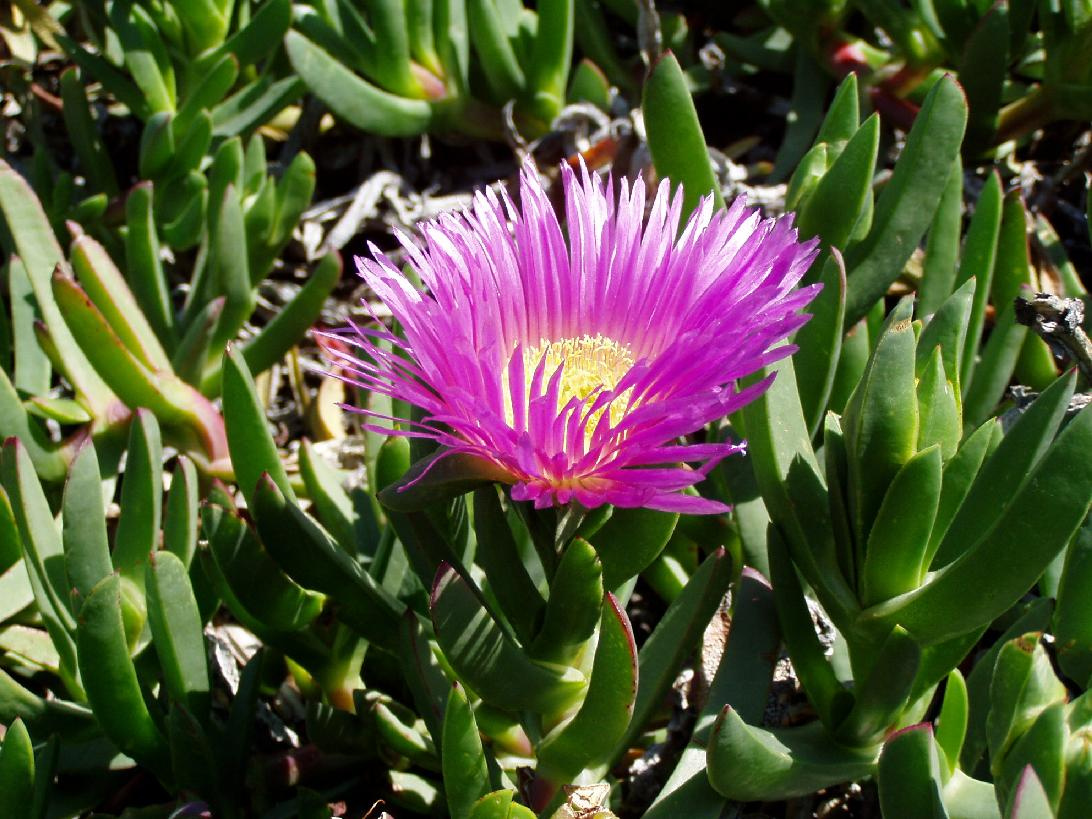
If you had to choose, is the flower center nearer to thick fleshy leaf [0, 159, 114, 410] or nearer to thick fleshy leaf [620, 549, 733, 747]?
thick fleshy leaf [620, 549, 733, 747]

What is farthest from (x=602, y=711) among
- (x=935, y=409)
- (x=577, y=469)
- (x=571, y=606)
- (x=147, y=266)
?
(x=147, y=266)

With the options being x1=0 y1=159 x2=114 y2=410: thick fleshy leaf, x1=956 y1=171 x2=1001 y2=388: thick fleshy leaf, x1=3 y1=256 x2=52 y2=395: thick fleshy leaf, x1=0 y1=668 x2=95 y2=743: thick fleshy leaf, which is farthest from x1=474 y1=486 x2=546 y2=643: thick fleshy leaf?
x1=3 y1=256 x2=52 y2=395: thick fleshy leaf

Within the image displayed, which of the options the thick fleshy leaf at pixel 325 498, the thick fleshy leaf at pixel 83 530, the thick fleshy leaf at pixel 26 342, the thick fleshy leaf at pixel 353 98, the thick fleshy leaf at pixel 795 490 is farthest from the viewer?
the thick fleshy leaf at pixel 353 98

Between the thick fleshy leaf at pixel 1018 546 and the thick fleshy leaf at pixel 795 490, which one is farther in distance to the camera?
the thick fleshy leaf at pixel 795 490

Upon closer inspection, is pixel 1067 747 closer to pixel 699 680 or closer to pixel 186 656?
pixel 699 680

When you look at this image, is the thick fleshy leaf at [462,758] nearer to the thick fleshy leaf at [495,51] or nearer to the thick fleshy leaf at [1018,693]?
the thick fleshy leaf at [1018,693]

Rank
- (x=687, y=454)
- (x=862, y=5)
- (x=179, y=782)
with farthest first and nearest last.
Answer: (x=862, y=5) < (x=179, y=782) < (x=687, y=454)

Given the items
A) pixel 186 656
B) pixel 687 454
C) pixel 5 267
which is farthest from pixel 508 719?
pixel 5 267

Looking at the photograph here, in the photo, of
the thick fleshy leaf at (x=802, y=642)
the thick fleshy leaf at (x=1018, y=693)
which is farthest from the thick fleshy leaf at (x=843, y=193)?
the thick fleshy leaf at (x=1018, y=693)
